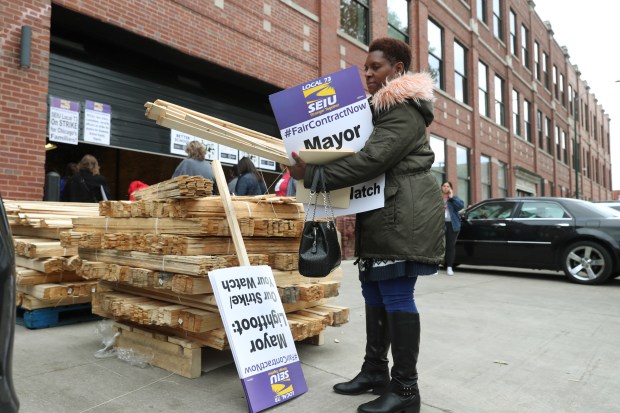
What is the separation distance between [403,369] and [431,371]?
0.95 m

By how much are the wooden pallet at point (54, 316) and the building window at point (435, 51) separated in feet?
47.0

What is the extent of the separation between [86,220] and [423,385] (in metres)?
2.86

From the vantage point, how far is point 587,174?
42.0 metres

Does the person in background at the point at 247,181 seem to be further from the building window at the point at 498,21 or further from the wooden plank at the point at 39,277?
the building window at the point at 498,21

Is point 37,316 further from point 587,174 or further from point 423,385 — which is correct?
point 587,174

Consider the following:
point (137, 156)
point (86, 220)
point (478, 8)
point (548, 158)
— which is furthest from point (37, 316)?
point (548, 158)

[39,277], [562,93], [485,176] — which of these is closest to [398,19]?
[485,176]

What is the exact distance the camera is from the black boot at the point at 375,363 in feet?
9.14

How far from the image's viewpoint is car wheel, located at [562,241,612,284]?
25.6ft

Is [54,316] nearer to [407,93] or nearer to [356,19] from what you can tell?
[407,93]

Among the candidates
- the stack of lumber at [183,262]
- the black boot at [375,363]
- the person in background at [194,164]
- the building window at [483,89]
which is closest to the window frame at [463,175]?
the building window at [483,89]

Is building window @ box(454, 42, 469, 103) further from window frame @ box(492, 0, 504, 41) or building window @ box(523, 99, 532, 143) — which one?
building window @ box(523, 99, 532, 143)

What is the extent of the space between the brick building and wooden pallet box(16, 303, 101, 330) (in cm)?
224

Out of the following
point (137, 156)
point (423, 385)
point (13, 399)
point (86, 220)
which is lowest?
point (423, 385)
